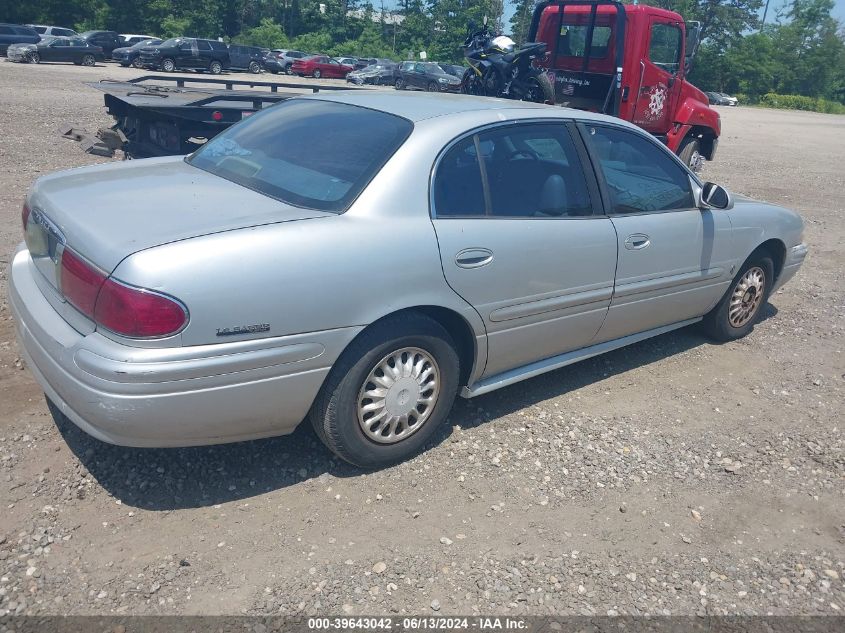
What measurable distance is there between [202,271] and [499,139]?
5.90ft

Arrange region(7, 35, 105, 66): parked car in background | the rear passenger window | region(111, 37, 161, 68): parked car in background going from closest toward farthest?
the rear passenger window < region(7, 35, 105, 66): parked car in background < region(111, 37, 161, 68): parked car in background

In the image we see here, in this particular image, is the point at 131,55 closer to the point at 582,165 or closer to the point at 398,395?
the point at 582,165

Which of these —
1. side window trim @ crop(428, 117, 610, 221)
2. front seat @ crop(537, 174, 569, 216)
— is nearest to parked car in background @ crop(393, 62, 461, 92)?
side window trim @ crop(428, 117, 610, 221)

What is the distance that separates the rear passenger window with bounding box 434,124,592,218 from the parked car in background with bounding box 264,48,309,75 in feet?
139

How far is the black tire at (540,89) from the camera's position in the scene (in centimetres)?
1110

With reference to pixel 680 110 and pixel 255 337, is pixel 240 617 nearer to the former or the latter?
pixel 255 337

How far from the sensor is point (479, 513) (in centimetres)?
331

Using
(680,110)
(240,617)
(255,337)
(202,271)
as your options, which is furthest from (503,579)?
(680,110)

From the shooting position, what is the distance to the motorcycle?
11.1 m

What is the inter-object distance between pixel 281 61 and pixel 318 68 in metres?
2.23

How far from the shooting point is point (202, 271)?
2.76 meters

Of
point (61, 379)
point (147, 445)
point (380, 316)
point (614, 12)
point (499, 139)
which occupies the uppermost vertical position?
point (614, 12)

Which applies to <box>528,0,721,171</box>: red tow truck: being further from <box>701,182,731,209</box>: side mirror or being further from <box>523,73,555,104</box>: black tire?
<box>701,182,731,209</box>: side mirror

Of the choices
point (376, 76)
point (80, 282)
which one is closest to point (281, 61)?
point (376, 76)
